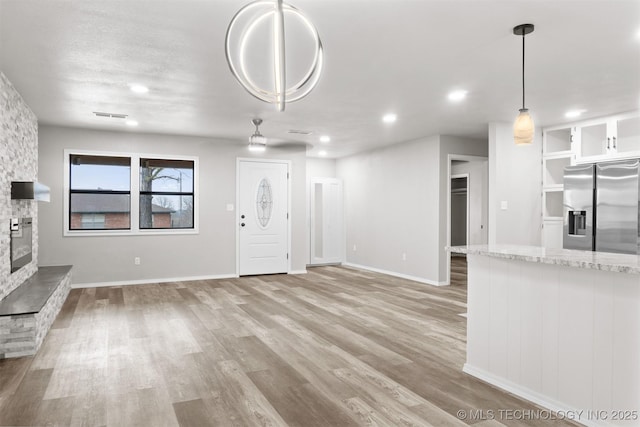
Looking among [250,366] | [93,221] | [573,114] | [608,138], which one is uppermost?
[573,114]

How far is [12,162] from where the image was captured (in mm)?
4207

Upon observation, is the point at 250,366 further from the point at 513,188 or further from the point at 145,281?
the point at 513,188

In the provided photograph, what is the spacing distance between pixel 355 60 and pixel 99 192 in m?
4.81

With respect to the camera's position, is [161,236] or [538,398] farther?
[161,236]

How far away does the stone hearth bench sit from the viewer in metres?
3.26

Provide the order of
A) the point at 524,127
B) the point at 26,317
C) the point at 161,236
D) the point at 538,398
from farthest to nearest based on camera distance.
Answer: the point at 161,236 < the point at 26,317 < the point at 524,127 < the point at 538,398

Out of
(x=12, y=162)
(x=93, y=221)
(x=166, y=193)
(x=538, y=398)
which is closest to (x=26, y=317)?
(x=12, y=162)

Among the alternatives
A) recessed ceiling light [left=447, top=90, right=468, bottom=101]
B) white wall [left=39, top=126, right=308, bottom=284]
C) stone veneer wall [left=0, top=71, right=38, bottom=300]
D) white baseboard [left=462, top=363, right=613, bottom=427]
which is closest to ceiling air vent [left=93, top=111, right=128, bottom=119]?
stone veneer wall [left=0, top=71, right=38, bottom=300]

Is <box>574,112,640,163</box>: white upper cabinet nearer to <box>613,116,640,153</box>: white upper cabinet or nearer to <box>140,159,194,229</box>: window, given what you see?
<box>613,116,640,153</box>: white upper cabinet

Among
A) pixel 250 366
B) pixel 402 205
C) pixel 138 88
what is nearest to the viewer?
pixel 250 366

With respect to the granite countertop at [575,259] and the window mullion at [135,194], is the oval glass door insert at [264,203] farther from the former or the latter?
the granite countertop at [575,259]

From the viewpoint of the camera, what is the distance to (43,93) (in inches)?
172

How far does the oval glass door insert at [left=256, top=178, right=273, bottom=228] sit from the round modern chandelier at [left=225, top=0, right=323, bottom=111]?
352 cm

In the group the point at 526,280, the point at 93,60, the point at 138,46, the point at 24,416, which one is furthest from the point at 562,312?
the point at 93,60
